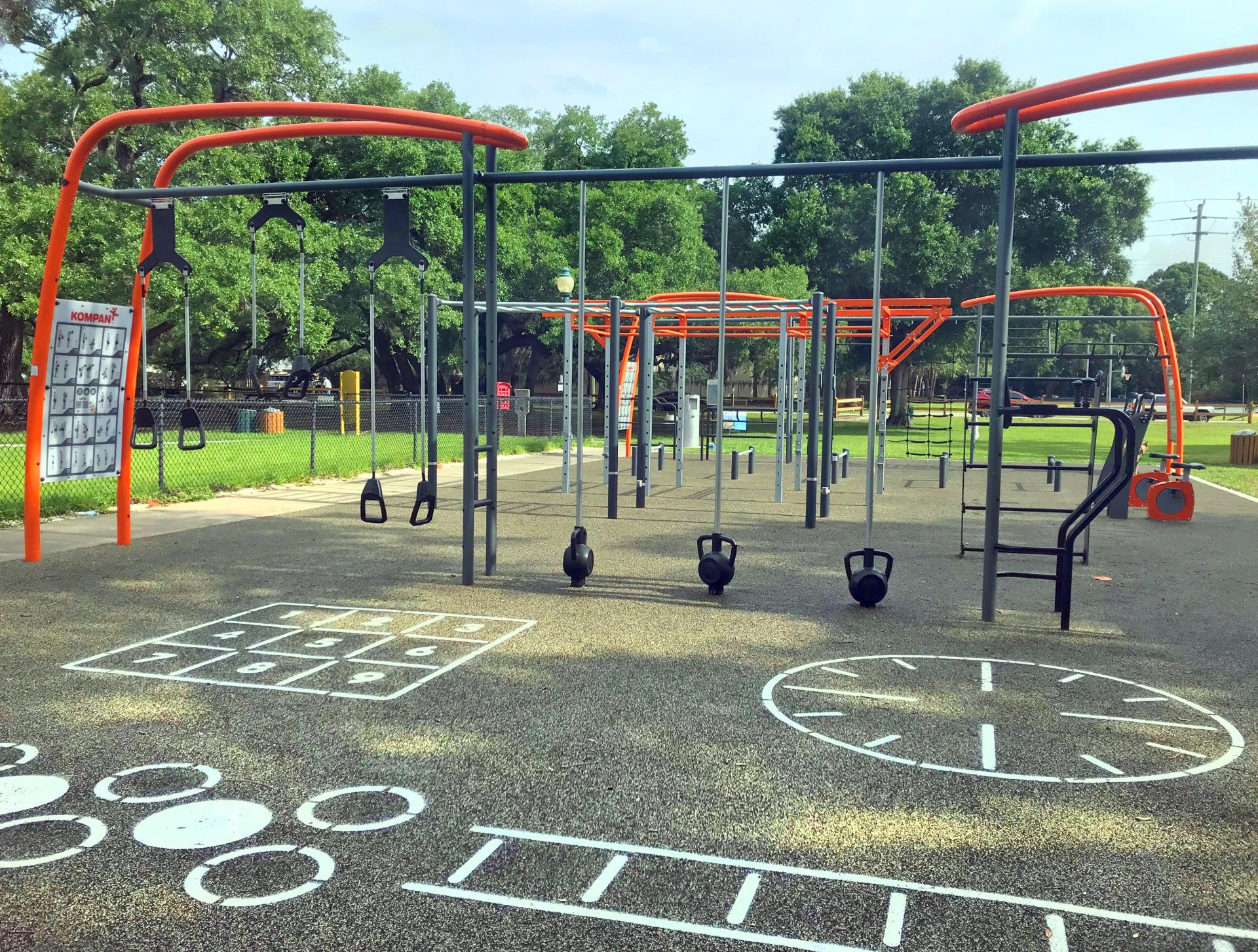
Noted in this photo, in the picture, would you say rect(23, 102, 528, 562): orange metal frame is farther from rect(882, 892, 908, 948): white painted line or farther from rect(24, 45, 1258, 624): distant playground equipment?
rect(882, 892, 908, 948): white painted line

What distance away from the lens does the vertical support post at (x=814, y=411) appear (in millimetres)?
11602

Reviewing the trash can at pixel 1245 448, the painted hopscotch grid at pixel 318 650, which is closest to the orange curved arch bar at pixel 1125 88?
the painted hopscotch grid at pixel 318 650

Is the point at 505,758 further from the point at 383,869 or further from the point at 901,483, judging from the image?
the point at 901,483

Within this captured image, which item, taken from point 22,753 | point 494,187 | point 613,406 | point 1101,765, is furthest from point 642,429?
point 22,753

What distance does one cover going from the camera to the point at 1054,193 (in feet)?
123

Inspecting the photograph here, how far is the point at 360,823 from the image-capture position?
3.54 metres

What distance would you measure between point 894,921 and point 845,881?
25 cm

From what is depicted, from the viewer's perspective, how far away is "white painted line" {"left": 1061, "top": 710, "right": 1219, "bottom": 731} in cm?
470

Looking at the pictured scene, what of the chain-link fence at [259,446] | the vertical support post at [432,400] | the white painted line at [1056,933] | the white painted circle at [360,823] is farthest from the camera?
the chain-link fence at [259,446]

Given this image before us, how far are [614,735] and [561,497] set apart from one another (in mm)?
10256

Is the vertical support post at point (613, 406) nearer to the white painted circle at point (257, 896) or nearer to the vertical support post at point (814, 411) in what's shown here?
the vertical support post at point (814, 411)

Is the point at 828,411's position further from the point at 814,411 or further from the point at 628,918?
the point at 628,918

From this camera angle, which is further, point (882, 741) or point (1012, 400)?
point (1012, 400)

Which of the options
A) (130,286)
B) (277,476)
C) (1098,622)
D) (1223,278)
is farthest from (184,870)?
(1223,278)
